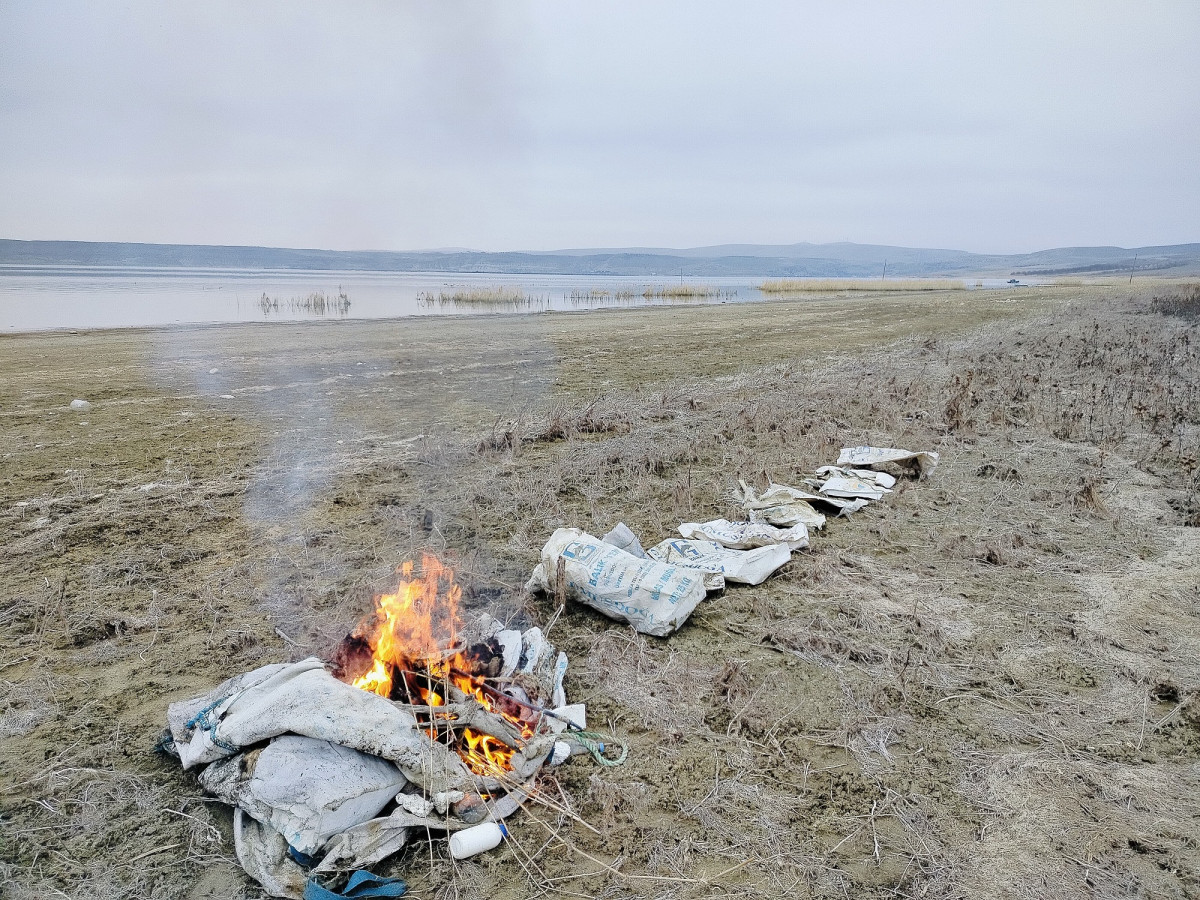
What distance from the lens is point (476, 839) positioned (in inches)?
99.4

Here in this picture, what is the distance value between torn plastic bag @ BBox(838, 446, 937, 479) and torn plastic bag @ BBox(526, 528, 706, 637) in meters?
3.14

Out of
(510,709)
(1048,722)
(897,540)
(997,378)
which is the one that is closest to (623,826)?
(510,709)

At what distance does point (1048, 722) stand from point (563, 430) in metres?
5.56

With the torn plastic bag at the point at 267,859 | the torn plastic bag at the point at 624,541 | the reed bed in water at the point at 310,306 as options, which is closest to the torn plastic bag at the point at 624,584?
the torn plastic bag at the point at 624,541

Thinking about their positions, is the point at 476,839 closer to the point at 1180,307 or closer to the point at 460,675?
the point at 460,675

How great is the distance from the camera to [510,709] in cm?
311

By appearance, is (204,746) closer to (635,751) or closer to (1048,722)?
(635,751)

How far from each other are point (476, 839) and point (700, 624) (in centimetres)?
190

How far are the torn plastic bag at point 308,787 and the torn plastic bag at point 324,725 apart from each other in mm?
46

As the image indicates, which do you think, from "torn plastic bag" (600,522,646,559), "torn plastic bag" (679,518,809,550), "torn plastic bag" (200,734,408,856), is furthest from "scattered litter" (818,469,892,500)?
"torn plastic bag" (200,734,408,856)

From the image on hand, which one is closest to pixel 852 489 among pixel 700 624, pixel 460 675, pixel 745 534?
pixel 745 534

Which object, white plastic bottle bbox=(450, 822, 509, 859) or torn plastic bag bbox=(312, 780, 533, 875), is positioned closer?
torn plastic bag bbox=(312, 780, 533, 875)

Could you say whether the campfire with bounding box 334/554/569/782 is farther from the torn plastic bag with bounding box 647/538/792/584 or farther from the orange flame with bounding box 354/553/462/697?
the torn plastic bag with bounding box 647/538/792/584

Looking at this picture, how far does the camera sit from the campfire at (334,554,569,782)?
9.27 ft
